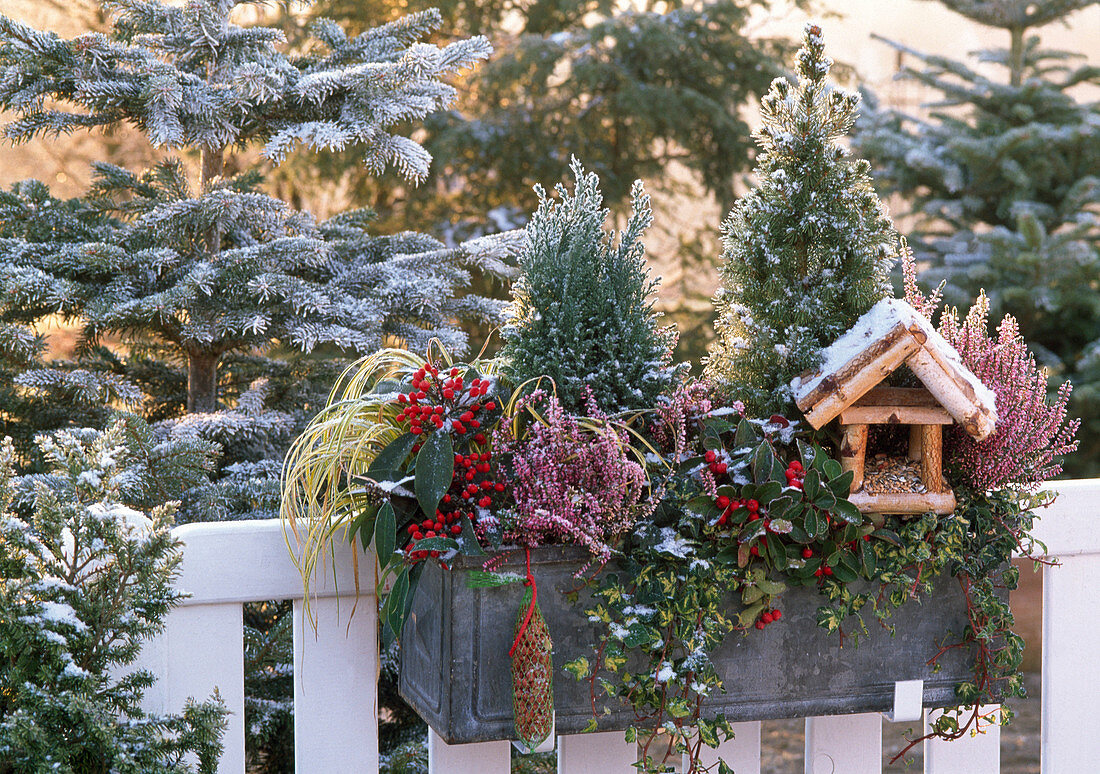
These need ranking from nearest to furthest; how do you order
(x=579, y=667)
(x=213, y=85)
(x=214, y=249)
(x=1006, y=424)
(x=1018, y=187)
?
(x=579, y=667), (x=1006, y=424), (x=213, y=85), (x=214, y=249), (x=1018, y=187)

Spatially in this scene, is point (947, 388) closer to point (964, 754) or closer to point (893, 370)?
point (893, 370)

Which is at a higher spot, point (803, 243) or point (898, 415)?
point (803, 243)

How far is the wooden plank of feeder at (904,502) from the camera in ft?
3.50

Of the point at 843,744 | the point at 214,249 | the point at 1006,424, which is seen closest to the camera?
the point at 1006,424

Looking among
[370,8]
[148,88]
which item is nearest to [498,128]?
[370,8]

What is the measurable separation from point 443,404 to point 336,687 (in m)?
0.41

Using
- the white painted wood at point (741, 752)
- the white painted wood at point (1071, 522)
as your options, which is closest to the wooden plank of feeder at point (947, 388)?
the white painted wood at point (1071, 522)

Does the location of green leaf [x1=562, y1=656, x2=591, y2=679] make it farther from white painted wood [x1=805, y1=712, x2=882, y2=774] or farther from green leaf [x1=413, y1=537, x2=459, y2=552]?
white painted wood [x1=805, y1=712, x2=882, y2=774]

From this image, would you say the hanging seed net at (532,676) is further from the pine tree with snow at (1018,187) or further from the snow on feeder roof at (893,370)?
the pine tree with snow at (1018,187)

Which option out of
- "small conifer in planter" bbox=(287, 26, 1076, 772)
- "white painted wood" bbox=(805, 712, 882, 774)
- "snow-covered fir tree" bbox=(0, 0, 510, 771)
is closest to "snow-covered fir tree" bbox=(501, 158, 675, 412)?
"small conifer in planter" bbox=(287, 26, 1076, 772)

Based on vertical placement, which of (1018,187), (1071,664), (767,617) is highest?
(1018,187)

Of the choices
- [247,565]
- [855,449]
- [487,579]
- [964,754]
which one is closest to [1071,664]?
[964,754]

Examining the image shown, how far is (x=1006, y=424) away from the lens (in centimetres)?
112

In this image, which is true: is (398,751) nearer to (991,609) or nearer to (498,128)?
(991,609)
